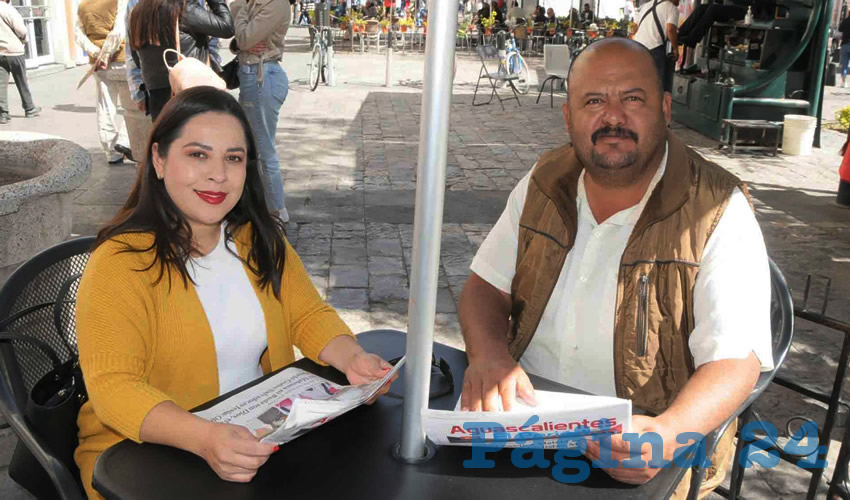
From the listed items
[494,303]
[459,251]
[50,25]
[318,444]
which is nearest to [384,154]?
[459,251]

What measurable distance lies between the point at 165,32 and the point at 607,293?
4049mm

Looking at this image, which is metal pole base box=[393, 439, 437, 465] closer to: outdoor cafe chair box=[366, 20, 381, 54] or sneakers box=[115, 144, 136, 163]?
sneakers box=[115, 144, 136, 163]

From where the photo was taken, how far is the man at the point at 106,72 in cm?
761

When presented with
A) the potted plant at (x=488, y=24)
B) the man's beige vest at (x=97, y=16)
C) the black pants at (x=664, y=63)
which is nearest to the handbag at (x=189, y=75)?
the man's beige vest at (x=97, y=16)

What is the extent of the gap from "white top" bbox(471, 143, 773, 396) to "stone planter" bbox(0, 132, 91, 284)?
6.86 feet

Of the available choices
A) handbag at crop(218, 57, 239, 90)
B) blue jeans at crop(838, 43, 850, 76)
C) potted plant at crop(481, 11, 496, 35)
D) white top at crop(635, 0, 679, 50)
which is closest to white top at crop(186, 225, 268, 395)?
handbag at crop(218, 57, 239, 90)

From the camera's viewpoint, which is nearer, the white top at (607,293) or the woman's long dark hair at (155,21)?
the white top at (607,293)

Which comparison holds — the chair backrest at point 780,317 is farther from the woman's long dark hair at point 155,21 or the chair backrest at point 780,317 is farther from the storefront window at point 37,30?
the storefront window at point 37,30

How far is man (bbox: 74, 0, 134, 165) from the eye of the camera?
25.0 ft

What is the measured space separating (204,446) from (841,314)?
4.59 m

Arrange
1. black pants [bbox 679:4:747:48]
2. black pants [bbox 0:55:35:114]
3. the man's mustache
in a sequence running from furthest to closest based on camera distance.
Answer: black pants [bbox 679:4:747:48] → black pants [bbox 0:55:35:114] → the man's mustache

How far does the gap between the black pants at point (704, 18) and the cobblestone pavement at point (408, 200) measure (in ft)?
4.55

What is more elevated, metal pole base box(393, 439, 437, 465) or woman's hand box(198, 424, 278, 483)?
woman's hand box(198, 424, 278, 483)

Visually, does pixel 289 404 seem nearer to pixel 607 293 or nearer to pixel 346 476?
pixel 346 476
